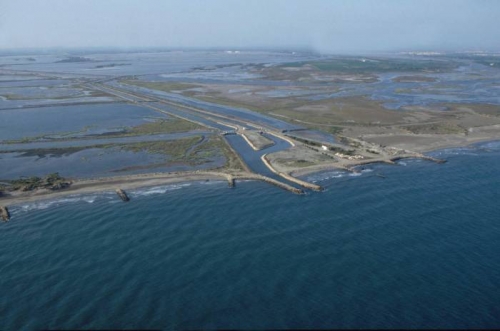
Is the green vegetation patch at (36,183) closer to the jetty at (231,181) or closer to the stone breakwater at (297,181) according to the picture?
the jetty at (231,181)

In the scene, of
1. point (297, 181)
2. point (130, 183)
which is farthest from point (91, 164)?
point (297, 181)

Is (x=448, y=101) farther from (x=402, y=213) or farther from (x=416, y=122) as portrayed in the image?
(x=402, y=213)

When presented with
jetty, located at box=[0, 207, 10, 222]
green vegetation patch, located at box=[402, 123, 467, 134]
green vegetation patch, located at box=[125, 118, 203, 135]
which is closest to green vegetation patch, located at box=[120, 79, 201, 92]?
green vegetation patch, located at box=[125, 118, 203, 135]

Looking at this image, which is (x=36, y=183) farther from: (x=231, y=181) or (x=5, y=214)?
(x=231, y=181)

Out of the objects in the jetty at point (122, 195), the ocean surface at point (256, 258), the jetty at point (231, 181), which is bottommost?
the ocean surface at point (256, 258)

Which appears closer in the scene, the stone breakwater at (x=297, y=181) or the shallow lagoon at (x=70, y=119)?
the stone breakwater at (x=297, y=181)

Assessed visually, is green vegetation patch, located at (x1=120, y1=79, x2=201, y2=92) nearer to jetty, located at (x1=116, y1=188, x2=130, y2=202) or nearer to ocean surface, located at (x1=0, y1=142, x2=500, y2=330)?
jetty, located at (x1=116, y1=188, x2=130, y2=202)

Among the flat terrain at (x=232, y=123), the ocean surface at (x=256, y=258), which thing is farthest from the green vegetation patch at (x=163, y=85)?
the ocean surface at (x=256, y=258)

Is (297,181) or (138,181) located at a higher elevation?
(297,181)
